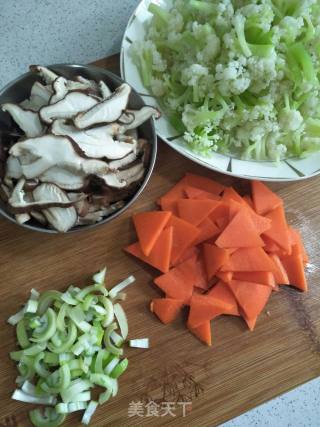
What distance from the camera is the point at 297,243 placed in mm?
1499

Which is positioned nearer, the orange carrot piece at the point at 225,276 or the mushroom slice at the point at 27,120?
the mushroom slice at the point at 27,120

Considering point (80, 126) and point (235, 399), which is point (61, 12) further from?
point (235, 399)

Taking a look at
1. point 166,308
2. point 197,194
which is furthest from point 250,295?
point 197,194

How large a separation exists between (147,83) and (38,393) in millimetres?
1045

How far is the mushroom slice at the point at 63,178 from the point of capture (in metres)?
1.27

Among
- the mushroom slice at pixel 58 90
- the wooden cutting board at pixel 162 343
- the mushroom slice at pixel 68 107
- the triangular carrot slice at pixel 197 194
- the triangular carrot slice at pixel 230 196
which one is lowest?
the wooden cutting board at pixel 162 343

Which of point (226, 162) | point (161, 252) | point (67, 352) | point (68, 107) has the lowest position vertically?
point (67, 352)

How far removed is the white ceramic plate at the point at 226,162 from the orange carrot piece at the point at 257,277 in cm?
31

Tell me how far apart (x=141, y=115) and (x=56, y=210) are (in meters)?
0.38

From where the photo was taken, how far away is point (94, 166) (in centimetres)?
126

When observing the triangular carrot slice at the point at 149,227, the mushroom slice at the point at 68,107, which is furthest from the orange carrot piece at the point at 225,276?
the mushroom slice at the point at 68,107

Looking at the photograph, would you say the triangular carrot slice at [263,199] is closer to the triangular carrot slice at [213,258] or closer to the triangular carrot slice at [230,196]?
the triangular carrot slice at [230,196]

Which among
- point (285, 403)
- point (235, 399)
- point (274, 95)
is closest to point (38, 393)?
point (235, 399)

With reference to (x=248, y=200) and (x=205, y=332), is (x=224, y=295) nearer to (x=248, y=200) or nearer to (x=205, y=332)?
(x=205, y=332)
